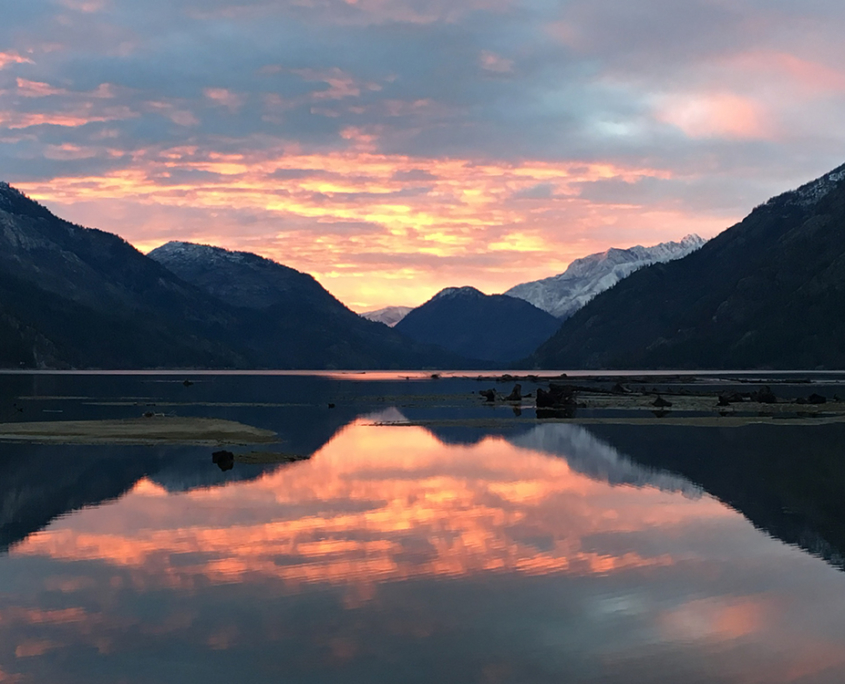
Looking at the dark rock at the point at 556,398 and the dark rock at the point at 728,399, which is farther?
the dark rock at the point at 556,398

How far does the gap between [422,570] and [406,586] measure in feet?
7.08

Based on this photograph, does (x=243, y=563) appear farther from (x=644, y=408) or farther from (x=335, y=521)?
(x=644, y=408)

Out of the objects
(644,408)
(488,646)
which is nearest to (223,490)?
(488,646)

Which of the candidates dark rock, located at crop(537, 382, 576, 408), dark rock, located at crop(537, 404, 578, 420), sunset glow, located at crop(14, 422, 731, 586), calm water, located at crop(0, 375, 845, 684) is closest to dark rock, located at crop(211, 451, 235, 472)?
calm water, located at crop(0, 375, 845, 684)

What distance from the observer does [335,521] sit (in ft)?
131

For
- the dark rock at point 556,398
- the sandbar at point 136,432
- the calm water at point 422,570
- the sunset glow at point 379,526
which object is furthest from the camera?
the dark rock at point 556,398

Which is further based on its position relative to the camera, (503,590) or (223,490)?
(223,490)

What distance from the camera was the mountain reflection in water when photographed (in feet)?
71.1

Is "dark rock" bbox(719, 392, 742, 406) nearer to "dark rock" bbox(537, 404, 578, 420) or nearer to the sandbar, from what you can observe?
"dark rock" bbox(537, 404, 578, 420)

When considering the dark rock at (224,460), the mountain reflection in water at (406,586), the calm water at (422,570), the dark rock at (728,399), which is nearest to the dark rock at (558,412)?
the dark rock at (728,399)

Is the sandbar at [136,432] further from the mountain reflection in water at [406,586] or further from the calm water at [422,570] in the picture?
the mountain reflection in water at [406,586]

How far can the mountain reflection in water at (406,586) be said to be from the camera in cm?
2166

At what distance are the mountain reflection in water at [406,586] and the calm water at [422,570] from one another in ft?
0.32

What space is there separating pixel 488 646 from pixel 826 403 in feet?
366
